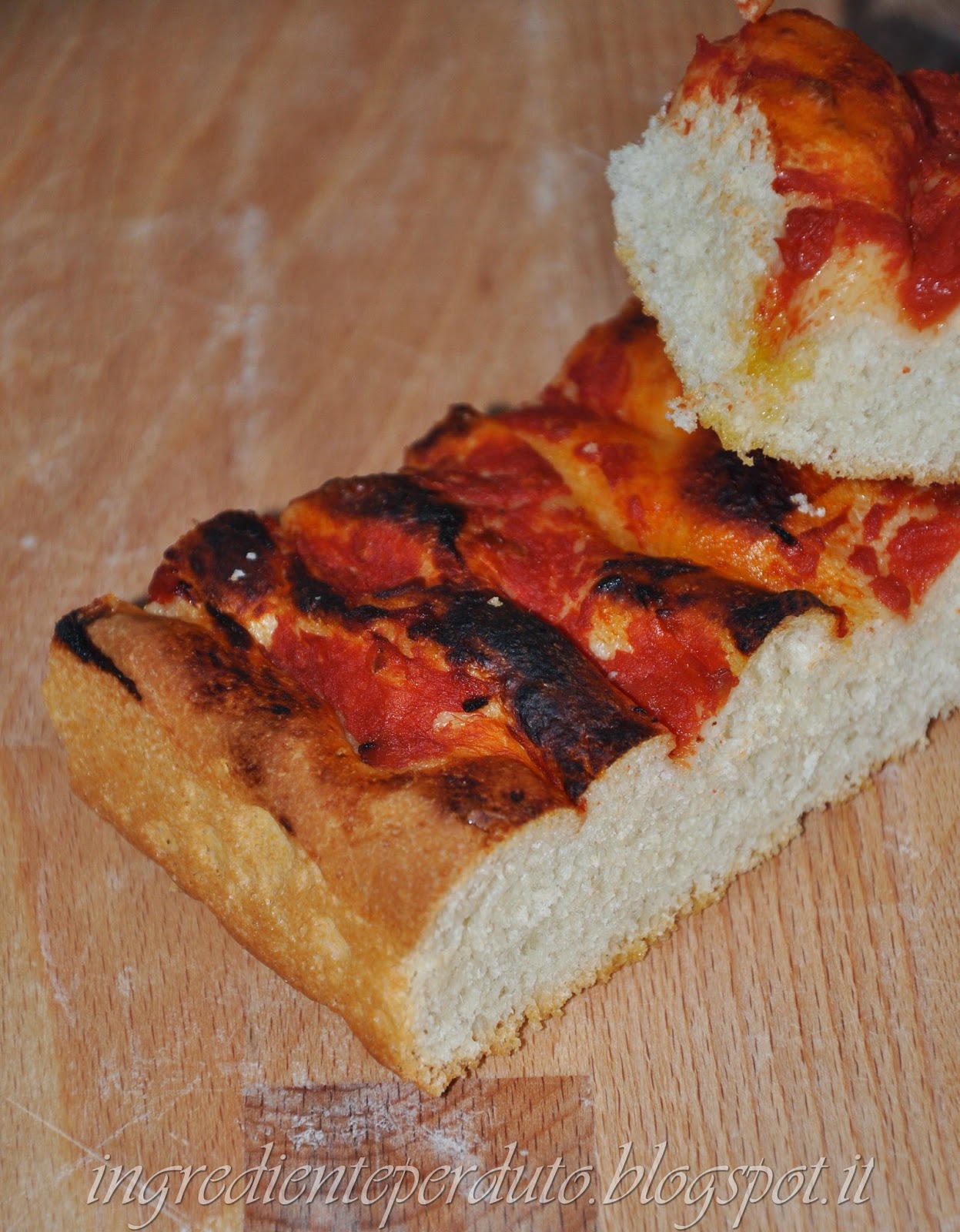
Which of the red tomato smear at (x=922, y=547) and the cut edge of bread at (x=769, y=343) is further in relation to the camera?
the red tomato smear at (x=922, y=547)

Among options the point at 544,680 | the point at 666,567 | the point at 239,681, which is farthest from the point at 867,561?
the point at 239,681

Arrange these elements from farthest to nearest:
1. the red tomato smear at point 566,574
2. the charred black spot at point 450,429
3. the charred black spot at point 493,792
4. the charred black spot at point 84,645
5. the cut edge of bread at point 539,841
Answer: the charred black spot at point 450,429 → the charred black spot at point 84,645 → the red tomato smear at point 566,574 → the cut edge of bread at point 539,841 → the charred black spot at point 493,792

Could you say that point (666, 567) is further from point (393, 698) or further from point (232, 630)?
point (232, 630)

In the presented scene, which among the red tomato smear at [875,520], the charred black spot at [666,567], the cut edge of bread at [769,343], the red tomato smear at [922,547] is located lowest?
the red tomato smear at [922,547]

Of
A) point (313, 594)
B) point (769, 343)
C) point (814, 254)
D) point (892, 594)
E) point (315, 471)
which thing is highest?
point (814, 254)

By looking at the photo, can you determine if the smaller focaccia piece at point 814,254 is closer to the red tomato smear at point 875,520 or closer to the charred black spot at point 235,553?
the red tomato smear at point 875,520

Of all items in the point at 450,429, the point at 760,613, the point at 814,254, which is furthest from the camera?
the point at 450,429

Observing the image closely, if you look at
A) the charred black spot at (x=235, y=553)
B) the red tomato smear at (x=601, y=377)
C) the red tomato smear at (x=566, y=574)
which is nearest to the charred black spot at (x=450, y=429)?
the red tomato smear at (x=566, y=574)
